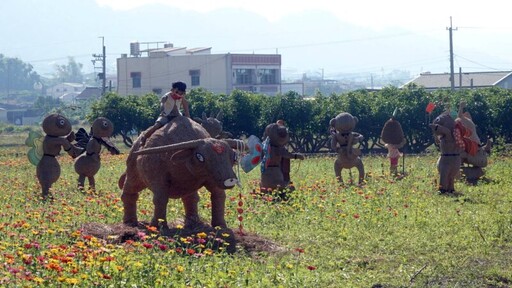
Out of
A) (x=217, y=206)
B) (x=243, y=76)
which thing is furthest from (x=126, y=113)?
(x=243, y=76)

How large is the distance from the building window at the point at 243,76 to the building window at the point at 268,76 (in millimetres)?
1740

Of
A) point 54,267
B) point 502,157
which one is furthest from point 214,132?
point 502,157

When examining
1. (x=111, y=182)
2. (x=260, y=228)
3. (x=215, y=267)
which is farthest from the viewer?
(x=111, y=182)

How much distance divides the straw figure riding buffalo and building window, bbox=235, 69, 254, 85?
201 ft

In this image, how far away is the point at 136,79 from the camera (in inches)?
2876

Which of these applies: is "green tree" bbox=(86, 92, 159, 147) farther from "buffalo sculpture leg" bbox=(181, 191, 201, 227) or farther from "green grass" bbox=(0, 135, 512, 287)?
"buffalo sculpture leg" bbox=(181, 191, 201, 227)

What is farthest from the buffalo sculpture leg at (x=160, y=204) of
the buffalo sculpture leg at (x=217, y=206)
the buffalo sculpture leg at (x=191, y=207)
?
the buffalo sculpture leg at (x=217, y=206)

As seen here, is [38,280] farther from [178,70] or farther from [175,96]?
[178,70]

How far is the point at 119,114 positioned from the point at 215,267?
30.2 m

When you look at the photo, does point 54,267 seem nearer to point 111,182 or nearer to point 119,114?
point 111,182

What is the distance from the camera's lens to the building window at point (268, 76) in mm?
78000

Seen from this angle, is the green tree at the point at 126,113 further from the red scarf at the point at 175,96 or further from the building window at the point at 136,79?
the building window at the point at 136,79

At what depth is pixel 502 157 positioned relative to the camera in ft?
97.9

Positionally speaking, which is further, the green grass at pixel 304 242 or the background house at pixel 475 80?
the background house at pixel 475 80
